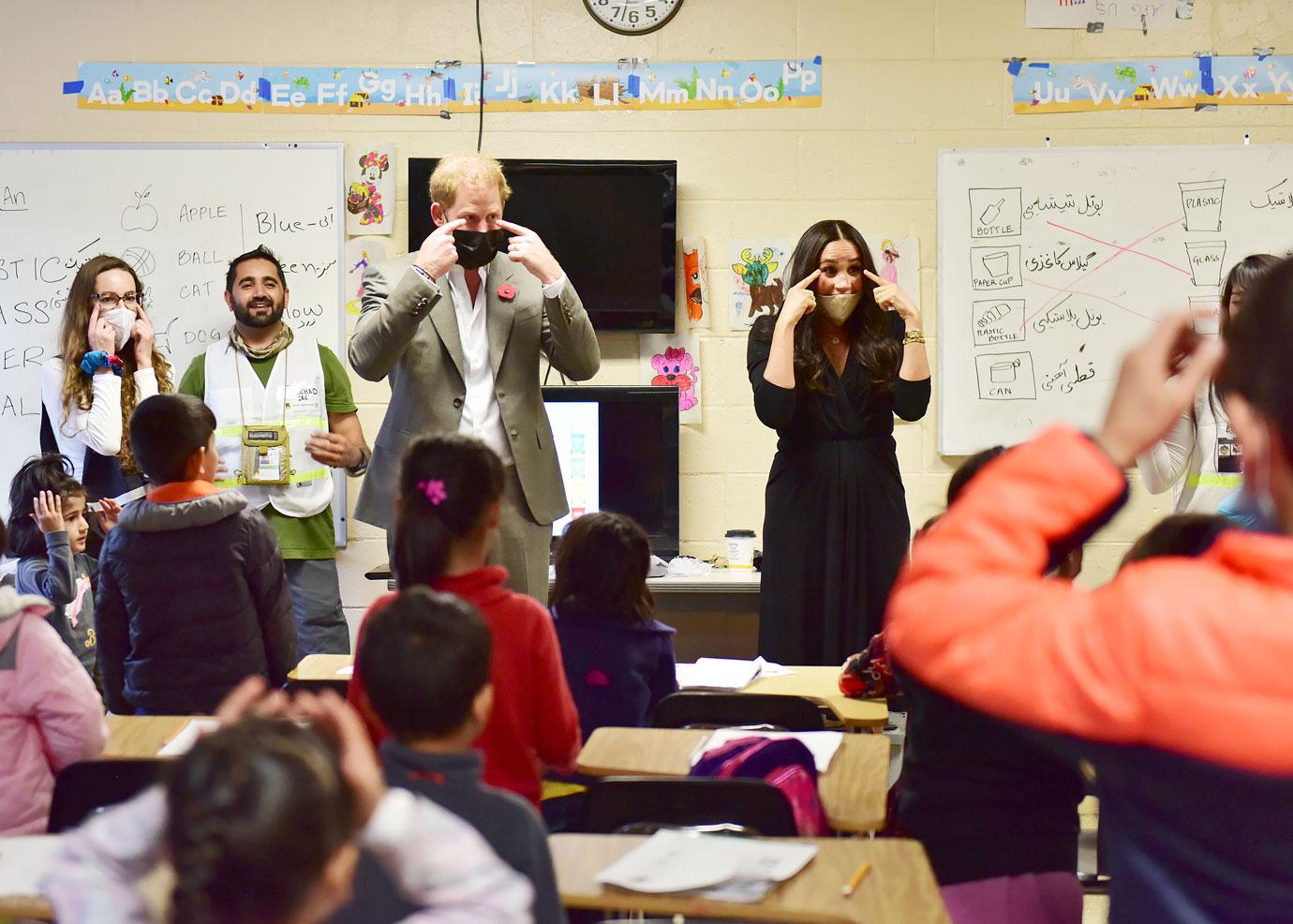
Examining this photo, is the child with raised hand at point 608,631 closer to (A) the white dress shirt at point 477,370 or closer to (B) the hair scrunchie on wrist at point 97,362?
(A) the white dress shirt at point 477,370

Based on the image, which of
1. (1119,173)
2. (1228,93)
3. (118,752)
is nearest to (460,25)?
(1119,173)

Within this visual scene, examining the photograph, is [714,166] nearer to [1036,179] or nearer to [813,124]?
[813,124]

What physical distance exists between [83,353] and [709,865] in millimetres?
3303

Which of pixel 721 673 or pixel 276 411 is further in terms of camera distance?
pixel 276 411

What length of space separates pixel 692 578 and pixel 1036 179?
1.92 metres

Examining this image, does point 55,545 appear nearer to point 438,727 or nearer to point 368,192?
point 368,192

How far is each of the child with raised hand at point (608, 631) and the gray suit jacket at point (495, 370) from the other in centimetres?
43

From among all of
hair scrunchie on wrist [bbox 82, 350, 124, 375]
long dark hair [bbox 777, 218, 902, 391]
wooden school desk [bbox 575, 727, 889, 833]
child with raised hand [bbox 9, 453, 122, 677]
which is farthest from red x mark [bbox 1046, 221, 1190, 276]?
child with raised hand [bbox 9, 453, 122, 677]

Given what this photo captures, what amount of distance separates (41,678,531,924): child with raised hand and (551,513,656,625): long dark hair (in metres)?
1.37

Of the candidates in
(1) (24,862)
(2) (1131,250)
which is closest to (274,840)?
A: (1) (24,862)

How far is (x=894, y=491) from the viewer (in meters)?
3.46

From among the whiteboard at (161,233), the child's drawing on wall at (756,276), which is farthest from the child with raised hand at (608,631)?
the whiteboard at (161,233)

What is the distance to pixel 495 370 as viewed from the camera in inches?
121

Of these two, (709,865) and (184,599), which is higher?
(184,599)
